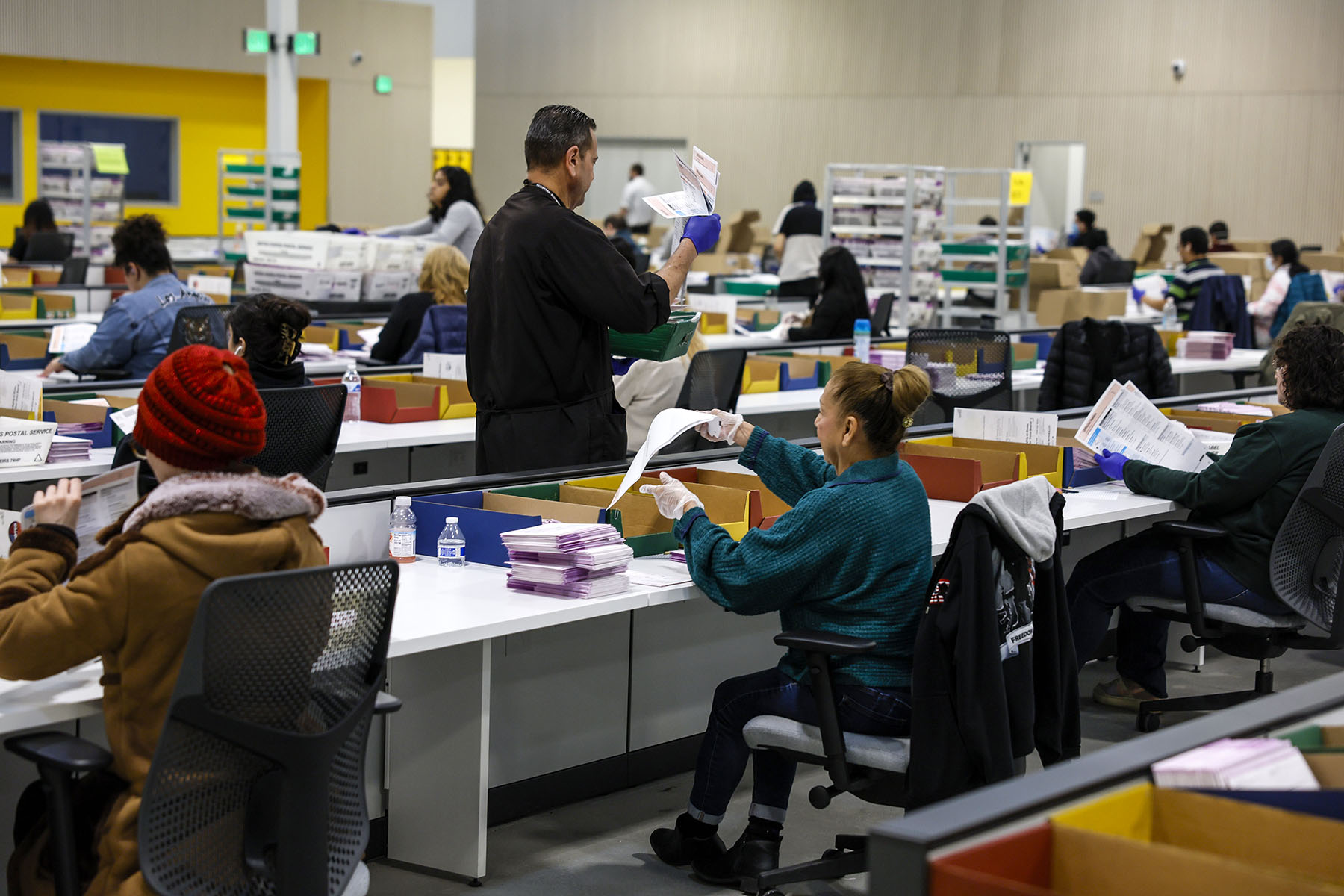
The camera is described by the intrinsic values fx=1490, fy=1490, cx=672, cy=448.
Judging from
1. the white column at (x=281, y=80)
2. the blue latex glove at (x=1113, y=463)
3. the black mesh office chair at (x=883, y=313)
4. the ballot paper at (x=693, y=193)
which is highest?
the white column at (x=281, y=80)

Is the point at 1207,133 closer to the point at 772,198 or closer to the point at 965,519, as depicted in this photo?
the point at 772,198

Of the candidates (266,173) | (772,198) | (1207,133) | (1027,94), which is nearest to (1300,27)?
(1207,133)

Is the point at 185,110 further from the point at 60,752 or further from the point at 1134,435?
the point at 60,752

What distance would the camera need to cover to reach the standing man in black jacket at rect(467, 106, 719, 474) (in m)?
3.62

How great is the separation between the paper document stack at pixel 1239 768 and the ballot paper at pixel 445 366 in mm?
4628

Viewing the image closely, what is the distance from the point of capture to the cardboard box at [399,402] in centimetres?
544

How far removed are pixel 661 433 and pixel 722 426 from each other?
0.29 meters

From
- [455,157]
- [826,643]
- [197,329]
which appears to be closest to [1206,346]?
[197,329]

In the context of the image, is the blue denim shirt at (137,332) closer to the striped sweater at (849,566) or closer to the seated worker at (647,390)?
the seated worker at (647,390)

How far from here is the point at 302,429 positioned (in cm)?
396

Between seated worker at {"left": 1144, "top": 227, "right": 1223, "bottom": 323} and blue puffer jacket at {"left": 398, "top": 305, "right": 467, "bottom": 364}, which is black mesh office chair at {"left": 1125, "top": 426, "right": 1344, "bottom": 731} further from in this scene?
seated worker at {"left": 1144, "top": 227, "right": 1223, "bottom": 323}

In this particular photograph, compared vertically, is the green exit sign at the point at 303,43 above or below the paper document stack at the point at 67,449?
above

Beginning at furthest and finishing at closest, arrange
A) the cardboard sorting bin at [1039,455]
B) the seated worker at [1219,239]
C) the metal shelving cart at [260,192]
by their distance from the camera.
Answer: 1. the seated worker at [1219,239]
2. the metal shelving cart at [260,192]
3. the cardboard sorting bin at [1039,455]

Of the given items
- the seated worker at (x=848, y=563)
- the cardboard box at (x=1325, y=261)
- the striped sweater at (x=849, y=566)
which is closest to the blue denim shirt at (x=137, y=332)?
the seated worker at (x=848, y=563)
